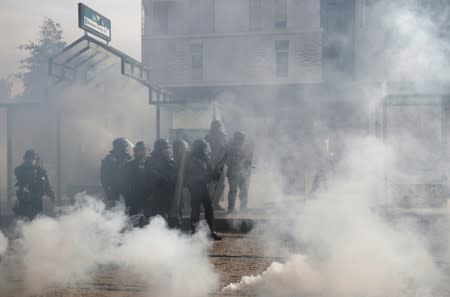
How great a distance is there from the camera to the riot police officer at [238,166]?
31.8 ft

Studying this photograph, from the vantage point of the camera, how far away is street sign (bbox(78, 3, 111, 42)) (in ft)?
37.7

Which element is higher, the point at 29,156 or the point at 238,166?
the point at 29,156

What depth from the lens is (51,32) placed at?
1845 inches

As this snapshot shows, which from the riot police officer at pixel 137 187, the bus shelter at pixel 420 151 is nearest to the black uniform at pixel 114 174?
the riot police officer at pixel 137 187

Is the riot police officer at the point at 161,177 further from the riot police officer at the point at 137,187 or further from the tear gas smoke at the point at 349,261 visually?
the tear gas smoke at the point at 349,261

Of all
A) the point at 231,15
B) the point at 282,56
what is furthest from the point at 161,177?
the point at 282,56

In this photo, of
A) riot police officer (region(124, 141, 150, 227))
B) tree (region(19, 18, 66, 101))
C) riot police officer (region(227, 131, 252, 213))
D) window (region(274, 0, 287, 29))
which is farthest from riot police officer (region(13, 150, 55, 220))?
tree (region(19, 18, 66, 101))

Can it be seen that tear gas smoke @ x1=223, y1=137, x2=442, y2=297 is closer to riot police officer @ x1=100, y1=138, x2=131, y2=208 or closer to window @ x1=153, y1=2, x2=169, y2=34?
riot police officer @ x1=100, y1=138, x2=131, y2=208

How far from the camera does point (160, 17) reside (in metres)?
18.5

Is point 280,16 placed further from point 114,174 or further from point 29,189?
point 29,189

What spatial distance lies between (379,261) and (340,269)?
17.6 inches

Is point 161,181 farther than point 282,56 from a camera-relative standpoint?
No

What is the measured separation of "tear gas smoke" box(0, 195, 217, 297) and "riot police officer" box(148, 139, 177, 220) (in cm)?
162

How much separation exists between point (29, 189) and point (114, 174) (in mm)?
1444
